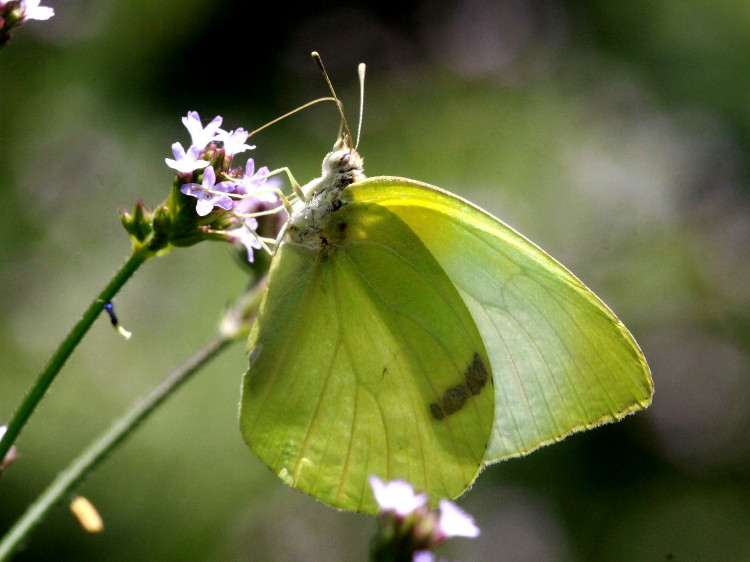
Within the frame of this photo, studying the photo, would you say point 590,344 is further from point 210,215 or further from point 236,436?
point 236,436

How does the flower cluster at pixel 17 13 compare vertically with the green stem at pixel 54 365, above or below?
above

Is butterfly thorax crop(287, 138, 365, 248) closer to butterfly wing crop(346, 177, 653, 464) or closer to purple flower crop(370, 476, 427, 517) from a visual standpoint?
butterfly wing crop(346, 177, 653, 464)

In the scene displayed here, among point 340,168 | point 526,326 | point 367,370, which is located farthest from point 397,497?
point 340,168

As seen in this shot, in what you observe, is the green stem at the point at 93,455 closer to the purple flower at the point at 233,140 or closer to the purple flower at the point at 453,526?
the purple flower at the point at 233,140

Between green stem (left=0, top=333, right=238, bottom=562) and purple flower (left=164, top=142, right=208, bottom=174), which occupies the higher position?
purple flower (left=164, top=142, right=208, bottom=174)

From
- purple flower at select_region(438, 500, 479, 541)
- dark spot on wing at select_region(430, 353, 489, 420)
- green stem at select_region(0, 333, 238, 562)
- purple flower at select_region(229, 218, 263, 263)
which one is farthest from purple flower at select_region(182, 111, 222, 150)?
purple flower at select_region(438, 500, 479, 541)

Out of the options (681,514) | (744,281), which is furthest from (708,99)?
(681,514)

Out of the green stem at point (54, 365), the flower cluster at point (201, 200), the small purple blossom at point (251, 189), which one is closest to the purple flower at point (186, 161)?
the flower cluster at point (201, 200)

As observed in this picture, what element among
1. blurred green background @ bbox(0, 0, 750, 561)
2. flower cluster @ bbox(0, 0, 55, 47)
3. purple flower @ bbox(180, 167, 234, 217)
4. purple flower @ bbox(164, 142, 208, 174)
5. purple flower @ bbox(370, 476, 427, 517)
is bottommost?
purple flower @ bbox(370, 476, 427, 517)
